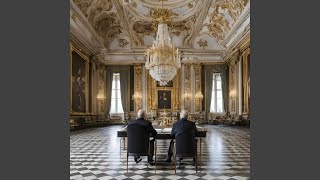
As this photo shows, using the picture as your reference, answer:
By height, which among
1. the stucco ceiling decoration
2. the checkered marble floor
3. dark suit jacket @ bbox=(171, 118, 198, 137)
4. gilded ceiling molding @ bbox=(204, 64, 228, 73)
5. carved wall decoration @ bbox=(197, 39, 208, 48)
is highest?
the stucco ceiling decoration

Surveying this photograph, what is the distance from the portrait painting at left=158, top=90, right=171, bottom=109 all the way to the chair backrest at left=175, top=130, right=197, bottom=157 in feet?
61.3

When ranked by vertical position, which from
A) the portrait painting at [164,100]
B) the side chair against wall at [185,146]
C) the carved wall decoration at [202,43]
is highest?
the carved wall decoration at [202,43]

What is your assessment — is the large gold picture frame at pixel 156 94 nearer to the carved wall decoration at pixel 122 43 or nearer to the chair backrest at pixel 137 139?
the carved wall decoration at pixel 122 43

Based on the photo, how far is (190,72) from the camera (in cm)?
2477

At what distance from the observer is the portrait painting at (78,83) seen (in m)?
17.1

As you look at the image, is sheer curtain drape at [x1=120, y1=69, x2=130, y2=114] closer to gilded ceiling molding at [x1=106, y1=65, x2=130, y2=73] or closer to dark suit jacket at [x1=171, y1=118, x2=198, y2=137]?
gilded ceiling molding at [x1=106, y1=65, x2=130, y2=73]

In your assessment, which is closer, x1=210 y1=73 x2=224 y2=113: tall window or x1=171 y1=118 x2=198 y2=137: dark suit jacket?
x1=171 y1=118 x2=198 y2=137: dark suit jacket

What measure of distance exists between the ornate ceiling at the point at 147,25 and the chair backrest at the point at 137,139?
11.0 metres

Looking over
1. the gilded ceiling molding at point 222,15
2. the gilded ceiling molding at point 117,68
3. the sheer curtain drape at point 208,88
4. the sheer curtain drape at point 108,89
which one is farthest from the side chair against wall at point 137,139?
the gilded ceiling molding at point 117,68

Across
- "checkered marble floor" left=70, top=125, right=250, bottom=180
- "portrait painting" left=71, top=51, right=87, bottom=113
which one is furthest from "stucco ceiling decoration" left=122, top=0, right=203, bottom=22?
"checkered marble floor" left=70, top=125, right=250, bottom=180

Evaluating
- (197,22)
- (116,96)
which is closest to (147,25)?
(197,22)

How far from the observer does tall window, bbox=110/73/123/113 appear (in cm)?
2462

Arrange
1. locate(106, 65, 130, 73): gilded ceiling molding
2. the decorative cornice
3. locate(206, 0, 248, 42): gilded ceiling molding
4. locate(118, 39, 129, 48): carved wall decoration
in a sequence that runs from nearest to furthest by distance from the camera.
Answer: the decorative cornice, locate(206, 0, 248, 42): gilded ceiling molding, locate(118, 39, 129, 48): carved wall decoration, locate(106, 65, 130, 73): gilded ceiling molding

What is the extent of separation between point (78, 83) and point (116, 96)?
270 inches
